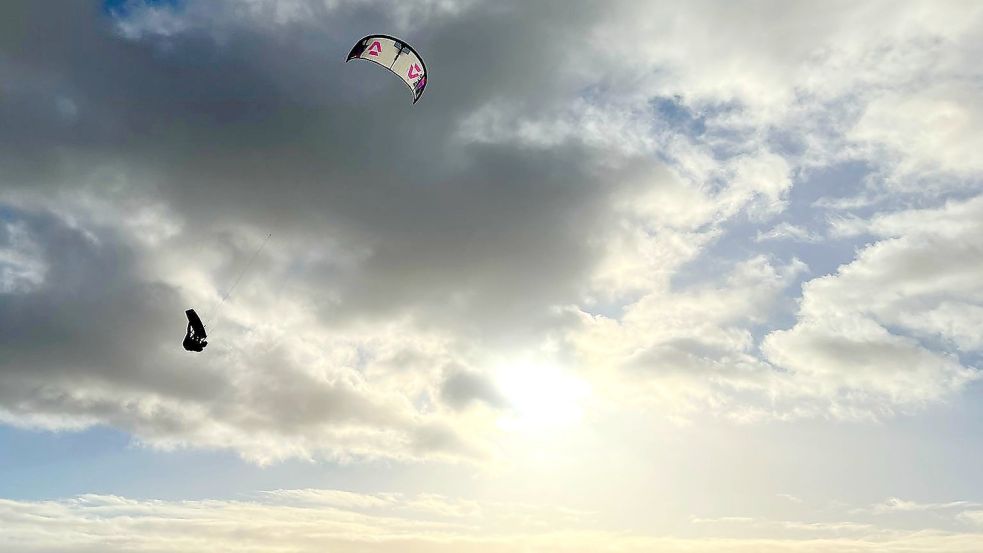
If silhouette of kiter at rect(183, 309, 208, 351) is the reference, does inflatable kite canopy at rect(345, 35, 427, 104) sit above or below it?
above

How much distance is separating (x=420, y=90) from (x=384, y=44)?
420cm

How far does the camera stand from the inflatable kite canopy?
42969mm

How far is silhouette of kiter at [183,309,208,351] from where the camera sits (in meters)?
38.0

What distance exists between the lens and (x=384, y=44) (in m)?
42.9

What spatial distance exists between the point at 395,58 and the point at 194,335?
81.6 ft

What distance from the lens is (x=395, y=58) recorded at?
4372cm

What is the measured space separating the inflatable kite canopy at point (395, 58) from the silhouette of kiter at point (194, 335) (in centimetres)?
2169

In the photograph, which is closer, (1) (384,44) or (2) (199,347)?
(2) (199,347)

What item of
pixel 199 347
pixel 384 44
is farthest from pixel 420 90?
pixel 199 347

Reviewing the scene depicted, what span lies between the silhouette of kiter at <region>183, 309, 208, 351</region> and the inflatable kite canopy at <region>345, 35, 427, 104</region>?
21.7 meters

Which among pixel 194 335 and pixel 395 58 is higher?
pixel 395 58

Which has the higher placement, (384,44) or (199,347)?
(384,44)

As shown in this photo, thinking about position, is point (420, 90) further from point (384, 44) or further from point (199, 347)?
point (199, 347)

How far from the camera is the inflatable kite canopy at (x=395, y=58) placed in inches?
1692
